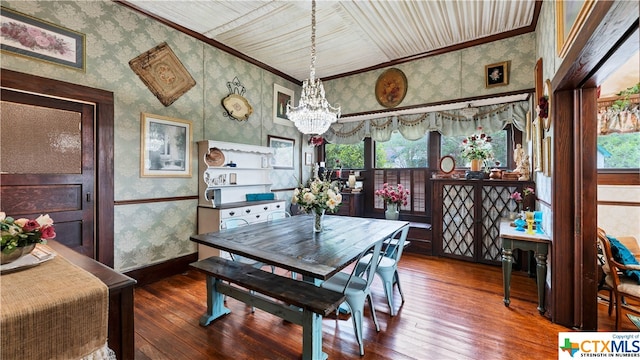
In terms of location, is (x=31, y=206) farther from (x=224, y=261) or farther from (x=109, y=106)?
(x=224, y=261)

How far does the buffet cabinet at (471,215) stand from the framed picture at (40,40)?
4644 mm

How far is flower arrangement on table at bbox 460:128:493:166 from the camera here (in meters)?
3.84

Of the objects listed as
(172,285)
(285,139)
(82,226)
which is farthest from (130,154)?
(285,139)

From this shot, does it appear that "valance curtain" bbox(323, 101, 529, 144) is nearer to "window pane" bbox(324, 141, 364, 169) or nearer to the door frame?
"window pane" bbox(324, 141, 364, 169)

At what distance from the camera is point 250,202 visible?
4109 millimetres

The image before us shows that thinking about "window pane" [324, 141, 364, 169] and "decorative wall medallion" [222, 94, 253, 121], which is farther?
"window pane" [324, 141, 364, 169]

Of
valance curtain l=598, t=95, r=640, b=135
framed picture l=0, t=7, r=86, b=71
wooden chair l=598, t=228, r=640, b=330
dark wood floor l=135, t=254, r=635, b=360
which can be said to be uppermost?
framed picture l=0, t=7, r=86, b=71

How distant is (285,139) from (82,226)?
3.20 meters

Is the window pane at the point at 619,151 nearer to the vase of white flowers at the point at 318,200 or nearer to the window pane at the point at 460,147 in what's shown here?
the window pane at the point at 460,147

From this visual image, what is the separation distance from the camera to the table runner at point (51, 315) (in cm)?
83

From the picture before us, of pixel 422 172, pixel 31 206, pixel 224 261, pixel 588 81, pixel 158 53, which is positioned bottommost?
pixel 224 261

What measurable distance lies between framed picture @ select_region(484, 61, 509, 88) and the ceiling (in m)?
0.42

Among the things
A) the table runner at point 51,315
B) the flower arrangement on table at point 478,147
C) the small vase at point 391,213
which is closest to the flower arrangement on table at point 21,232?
the table runner at point 51,315

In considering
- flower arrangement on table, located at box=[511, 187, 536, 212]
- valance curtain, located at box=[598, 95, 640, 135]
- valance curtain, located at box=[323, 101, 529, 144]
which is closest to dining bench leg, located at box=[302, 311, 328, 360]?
flower arrangement on table, located at box=[511, 187, 536, 212]
